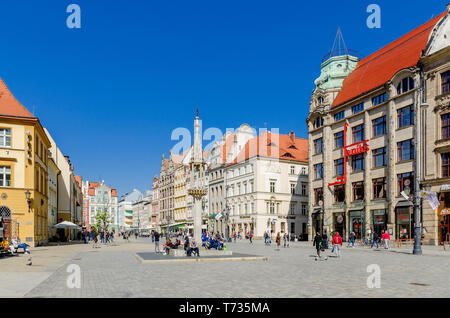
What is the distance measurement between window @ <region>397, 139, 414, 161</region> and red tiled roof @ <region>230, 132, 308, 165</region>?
31.4 meters

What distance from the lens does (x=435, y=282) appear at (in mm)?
14867

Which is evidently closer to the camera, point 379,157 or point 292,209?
point 379,157

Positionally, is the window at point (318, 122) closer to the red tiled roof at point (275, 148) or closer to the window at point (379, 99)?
the window at point (379, 99)

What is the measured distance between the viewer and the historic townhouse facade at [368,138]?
4469cm

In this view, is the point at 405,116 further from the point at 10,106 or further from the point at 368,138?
the point at 10,106

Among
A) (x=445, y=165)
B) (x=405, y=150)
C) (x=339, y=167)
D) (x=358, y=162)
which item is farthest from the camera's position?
(x=339, y=167)

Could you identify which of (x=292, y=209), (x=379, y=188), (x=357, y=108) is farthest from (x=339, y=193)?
(x=292, y=209)

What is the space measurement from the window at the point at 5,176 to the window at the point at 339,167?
123 feet

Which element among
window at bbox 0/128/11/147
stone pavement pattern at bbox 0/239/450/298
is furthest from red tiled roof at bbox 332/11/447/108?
window at bbox 0/128/11/147

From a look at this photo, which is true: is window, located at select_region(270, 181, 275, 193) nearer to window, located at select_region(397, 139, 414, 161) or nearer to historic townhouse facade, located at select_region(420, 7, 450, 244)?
window, located at select_region(397, 139, 414, 161)

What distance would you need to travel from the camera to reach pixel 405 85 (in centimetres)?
4522

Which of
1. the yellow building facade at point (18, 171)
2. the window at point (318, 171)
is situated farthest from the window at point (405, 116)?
the yellow building facade at point (18, 171)

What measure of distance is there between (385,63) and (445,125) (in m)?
14.1
